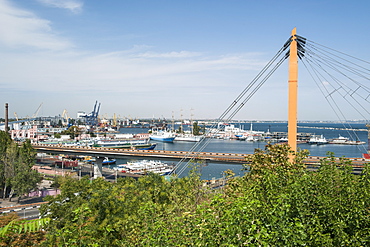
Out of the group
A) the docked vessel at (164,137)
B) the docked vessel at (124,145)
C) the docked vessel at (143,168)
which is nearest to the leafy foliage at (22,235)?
the docked vessel at (143,168)

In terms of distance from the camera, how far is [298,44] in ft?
15.8

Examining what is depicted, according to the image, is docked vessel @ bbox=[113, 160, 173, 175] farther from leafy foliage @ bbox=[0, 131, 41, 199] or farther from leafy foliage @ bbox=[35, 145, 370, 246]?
leafy foliage @ bbox=[35, 145, 370, 246]

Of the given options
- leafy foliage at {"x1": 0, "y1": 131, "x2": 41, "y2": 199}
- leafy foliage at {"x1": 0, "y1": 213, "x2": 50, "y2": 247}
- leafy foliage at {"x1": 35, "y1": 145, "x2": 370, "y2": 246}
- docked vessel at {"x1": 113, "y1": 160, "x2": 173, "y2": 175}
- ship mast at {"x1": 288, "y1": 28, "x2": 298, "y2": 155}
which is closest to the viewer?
leafy foliage at {"x1": 35, "y1": 145, "x2": 370, "y2": 246}

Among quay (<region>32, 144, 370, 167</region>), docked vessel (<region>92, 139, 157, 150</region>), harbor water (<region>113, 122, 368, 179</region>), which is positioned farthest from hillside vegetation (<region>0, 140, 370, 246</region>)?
docked vessel (<region>92, 139, 157, 150</region>)

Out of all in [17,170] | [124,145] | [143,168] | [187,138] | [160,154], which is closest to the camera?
[17,170]

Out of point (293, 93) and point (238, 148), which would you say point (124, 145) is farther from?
point (293, 93)

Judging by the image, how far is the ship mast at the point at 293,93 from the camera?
4555 millimetres

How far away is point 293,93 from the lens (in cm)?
464

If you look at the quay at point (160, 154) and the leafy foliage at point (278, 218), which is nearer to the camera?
the leafy foliage at point (278, 218)

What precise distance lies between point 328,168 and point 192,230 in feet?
5.05

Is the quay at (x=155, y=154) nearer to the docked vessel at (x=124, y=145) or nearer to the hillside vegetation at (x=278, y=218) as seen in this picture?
the docked vessel at (x=124, y=145)

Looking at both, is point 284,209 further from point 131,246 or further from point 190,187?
point 190,187

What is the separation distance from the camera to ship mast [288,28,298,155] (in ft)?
14.9

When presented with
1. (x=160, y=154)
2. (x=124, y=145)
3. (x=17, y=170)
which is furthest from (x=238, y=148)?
(x=17, y=170)
